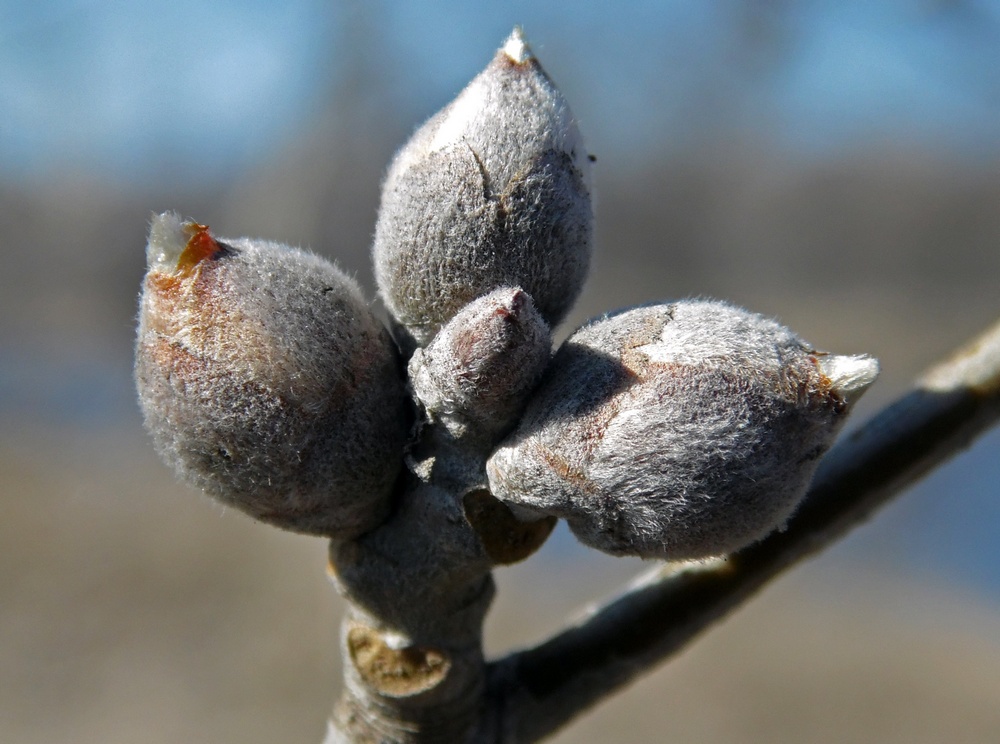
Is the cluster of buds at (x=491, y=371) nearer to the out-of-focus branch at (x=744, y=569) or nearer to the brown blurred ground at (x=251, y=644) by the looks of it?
the out-of-focus branch at (x=744, y=569)

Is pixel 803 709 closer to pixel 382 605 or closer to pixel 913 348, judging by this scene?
pixel 382 605

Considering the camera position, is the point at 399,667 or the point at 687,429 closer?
the point at 687,429

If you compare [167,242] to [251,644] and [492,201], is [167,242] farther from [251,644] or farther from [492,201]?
[251,644]

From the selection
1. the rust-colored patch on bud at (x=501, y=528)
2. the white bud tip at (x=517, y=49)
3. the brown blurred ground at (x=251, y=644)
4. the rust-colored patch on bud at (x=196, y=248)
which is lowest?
the brown blurred ground at (x=251, y=644)

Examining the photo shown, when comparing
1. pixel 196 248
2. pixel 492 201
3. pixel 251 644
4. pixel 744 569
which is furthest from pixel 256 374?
pixel 251 644

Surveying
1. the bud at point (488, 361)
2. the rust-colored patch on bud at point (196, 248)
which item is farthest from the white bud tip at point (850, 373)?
the rust-colored patch on bud at point (196, 248)

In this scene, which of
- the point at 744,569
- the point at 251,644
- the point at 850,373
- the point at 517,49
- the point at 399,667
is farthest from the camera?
the point at 251,644

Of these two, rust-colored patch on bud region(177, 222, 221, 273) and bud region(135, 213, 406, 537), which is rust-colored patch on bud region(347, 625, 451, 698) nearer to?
bud region(135, 213, 406, 537)
